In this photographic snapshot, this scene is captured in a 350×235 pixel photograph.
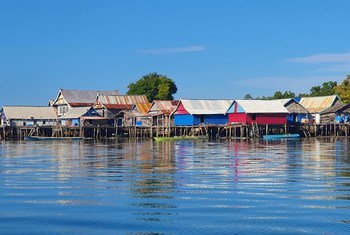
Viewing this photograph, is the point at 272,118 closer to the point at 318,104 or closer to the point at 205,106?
the point at 205,106

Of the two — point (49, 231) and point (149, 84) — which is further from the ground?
point (149, 84)

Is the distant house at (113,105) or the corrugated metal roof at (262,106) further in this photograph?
the distant house at (113,105)

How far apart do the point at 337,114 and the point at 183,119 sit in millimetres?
17851

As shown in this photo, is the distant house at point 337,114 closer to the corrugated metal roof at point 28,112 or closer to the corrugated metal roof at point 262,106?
the corrugated metal roof at point 262,106

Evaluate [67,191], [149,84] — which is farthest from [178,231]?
[149,84]

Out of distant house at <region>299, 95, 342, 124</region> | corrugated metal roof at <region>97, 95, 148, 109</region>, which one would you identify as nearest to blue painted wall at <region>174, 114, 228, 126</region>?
distant house at <region>299, 95, 342, 124</region>

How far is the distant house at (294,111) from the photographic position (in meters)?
66.2

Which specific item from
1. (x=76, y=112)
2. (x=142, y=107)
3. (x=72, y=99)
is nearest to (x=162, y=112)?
(x=142, y=107)

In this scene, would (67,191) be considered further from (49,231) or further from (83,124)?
(83,124)

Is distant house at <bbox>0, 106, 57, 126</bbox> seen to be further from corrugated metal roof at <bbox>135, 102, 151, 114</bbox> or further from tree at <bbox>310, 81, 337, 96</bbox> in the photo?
tree at <bbox>310, 81, 337, 96</bbox>

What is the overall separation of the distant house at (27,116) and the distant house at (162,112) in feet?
47.2

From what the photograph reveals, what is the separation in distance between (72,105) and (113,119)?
8.27 m

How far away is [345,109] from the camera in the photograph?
219ft

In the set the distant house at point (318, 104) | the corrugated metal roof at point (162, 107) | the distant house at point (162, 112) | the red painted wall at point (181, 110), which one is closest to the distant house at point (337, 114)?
the distant house at point (318, 104)
